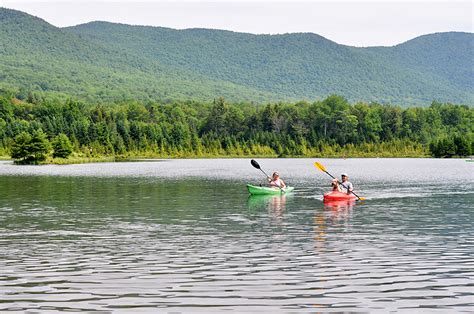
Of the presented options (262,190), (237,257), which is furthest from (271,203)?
(237,257)

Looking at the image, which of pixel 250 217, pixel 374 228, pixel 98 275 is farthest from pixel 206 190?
pixel 98 275

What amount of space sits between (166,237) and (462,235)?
10.9m

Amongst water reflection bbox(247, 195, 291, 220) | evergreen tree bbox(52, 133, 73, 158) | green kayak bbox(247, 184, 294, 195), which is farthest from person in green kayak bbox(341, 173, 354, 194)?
evergreen tree bbox(52, 133, 73, 158)

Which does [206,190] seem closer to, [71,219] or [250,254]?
[71,219]

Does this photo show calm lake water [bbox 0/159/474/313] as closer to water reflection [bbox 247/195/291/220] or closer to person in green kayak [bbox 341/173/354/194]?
water reflection [bbox 247/195/291/220]

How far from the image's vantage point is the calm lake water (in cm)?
1778

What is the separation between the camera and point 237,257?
947 inches

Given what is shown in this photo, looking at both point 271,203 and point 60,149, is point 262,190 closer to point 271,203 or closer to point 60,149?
point 271,203

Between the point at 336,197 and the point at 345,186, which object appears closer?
the point at 336,197

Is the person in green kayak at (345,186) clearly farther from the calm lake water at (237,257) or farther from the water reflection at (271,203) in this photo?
the water reflection at (271,203)

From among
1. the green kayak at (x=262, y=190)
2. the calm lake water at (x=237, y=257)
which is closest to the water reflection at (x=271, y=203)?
the calm lake water at (x=237, y=257)

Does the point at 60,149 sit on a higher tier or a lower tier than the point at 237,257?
higher

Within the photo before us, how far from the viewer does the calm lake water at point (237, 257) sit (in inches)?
700

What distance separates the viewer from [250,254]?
2469cm
